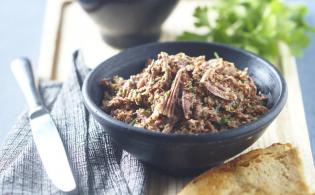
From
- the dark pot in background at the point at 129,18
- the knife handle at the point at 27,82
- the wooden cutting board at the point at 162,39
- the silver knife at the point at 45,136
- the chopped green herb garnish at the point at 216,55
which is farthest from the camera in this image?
the dark pot in background at the point at 129,18

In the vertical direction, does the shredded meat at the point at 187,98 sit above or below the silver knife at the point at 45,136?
above

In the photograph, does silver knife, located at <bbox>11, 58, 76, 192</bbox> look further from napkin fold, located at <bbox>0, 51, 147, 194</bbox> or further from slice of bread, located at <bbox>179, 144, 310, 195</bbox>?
slice of bread, located at <bbox>179, 144, 310, 195</bbox>

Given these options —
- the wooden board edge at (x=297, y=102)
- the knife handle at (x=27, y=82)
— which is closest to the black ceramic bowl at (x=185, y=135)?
the wooden board edge at (x=297, y=102)

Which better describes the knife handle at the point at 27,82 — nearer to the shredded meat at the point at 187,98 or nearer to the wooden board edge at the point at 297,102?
the shredded meat at the point at 187,98

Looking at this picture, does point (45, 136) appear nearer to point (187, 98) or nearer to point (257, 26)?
point (187, 98)

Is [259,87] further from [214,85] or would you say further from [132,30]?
[132,30]

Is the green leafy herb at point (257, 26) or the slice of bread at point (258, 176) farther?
the green leafy herb at point (257, 26)

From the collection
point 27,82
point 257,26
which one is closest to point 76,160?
point 27,82
